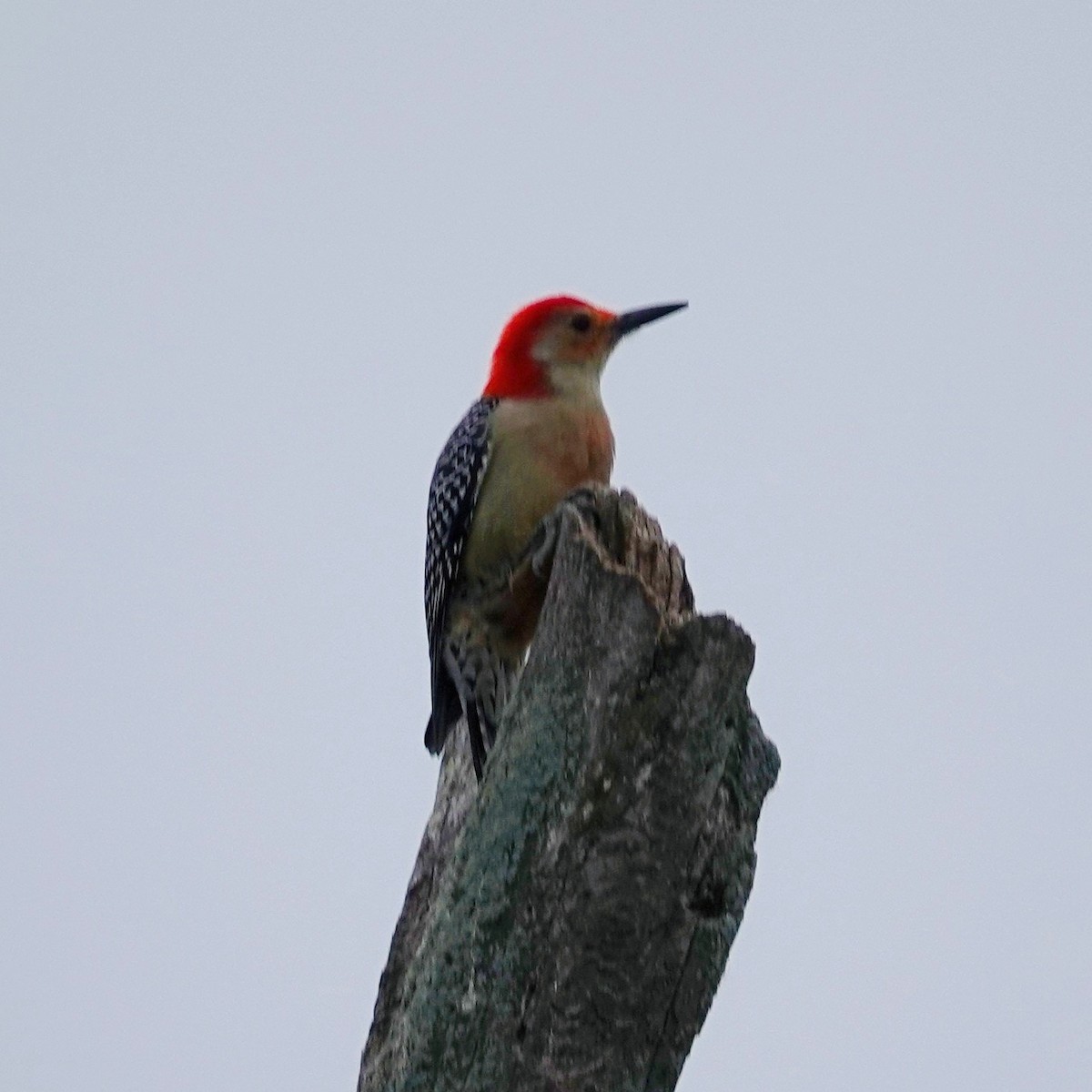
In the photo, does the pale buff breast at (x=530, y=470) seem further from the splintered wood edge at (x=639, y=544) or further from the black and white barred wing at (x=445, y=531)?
the splintered wood edge at (x=639, y=544)

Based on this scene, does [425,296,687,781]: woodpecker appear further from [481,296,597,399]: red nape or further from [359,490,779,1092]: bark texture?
[359,490,779,1092]: bark texture

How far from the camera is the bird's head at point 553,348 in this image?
6.34 m

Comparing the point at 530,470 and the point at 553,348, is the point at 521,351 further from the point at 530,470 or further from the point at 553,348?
the point at 530,470

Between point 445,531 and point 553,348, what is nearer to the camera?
point 445,531

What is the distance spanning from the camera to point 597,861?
345cm

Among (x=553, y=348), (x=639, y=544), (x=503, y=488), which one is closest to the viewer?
(x=639, y=544)

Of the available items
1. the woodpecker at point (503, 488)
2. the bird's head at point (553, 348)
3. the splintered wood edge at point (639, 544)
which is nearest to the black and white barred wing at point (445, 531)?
the woodpecker at point (503, 488)

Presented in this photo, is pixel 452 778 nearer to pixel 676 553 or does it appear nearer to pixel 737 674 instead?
pixel 676 553

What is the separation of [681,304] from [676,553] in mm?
2501

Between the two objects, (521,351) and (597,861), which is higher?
(521,351)

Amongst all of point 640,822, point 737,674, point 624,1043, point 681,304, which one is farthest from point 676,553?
point 681,304

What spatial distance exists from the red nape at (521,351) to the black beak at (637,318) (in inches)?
5.0

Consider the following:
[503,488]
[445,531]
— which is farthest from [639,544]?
[445,531]

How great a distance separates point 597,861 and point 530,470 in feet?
8.90
